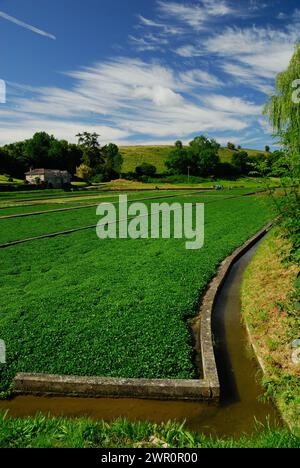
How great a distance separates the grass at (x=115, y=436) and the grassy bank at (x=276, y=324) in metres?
0.61

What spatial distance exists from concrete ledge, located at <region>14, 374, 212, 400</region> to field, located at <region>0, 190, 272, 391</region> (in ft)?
0.71

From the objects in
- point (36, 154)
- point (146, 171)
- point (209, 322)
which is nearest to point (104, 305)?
point (209, 322)

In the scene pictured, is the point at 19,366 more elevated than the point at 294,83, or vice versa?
the point at 294,83

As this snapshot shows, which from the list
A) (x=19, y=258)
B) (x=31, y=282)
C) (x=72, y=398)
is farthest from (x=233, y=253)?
(x=72, y=398)

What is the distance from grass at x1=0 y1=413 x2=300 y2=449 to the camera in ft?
11.5

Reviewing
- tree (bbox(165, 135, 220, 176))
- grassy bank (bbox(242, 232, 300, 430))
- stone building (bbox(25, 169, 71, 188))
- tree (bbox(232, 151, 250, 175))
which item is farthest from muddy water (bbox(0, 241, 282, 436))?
tree (bbox(232, 151, 250, 175))

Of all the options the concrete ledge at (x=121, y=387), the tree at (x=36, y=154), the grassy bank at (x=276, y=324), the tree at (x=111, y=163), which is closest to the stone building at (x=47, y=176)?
the tree at (x=36, y=154)

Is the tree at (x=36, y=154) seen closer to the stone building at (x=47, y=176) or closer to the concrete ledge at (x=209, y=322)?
the stone building at (x=47, y=176)

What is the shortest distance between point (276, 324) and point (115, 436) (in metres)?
4.01

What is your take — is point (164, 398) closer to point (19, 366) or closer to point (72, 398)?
point (72, 398)

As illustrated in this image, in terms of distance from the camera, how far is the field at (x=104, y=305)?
17.8 ft

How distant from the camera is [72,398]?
15.9ft
